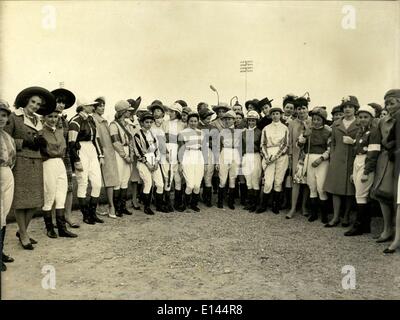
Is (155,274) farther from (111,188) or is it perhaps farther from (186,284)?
(111,188)

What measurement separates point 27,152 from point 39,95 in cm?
72

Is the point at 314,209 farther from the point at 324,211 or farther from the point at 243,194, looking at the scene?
the point at 243,194

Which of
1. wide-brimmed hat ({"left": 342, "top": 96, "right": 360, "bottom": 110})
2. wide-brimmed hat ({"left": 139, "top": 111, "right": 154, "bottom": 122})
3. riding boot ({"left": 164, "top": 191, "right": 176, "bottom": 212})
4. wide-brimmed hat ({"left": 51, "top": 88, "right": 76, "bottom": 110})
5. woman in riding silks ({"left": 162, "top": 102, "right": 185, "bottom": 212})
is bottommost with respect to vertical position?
riding boot ({"left": 164, "top": 191, "right": 176, "bottom": 212})

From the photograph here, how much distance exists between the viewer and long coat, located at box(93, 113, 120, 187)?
21.0 feet

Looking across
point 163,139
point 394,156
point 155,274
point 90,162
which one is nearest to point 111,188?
point 90,162

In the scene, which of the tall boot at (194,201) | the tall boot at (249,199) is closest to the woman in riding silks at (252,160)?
the tall boot at (249,199)

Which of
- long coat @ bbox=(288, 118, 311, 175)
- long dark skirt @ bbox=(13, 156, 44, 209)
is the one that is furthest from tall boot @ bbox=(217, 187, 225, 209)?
long dark skirt @ bbox=(13, 156, 44, 209)

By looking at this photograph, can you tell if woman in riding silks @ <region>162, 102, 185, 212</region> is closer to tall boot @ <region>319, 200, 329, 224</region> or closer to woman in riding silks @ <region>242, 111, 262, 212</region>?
woman in riding silks @ <region>242, 111, 262, 212</region>

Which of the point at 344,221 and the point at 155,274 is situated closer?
the point at 155,274

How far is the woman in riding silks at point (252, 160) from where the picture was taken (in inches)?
285

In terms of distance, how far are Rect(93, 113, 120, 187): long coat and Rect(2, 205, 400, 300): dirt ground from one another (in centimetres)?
69

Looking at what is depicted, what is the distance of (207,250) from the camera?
16.1 feet

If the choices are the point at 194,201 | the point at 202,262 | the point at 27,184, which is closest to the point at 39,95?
the point at 27,184

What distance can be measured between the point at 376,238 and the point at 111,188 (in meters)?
4.24
